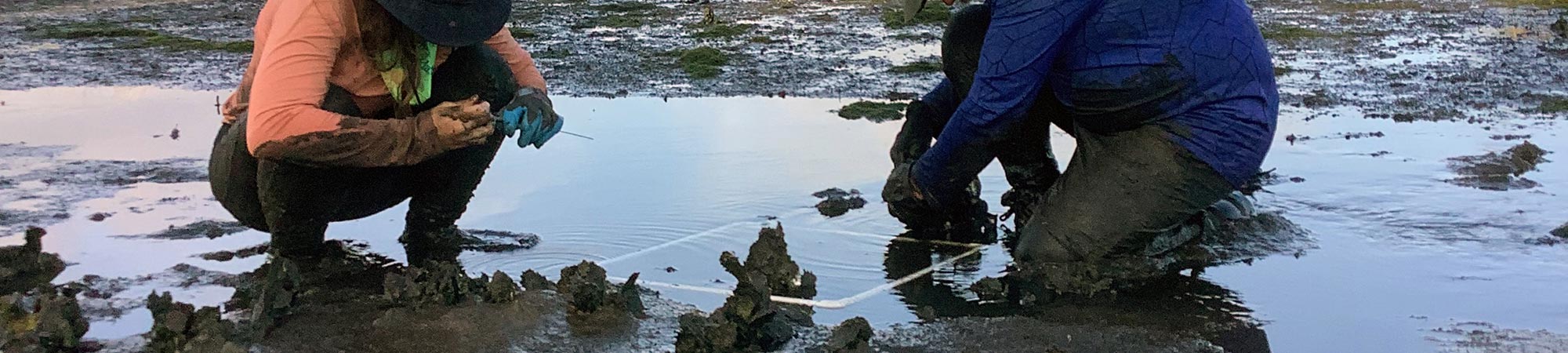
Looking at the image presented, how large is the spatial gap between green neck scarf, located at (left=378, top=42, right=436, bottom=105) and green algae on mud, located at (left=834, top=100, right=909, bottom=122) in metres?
2.82

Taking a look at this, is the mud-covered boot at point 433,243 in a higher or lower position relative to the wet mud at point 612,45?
higher

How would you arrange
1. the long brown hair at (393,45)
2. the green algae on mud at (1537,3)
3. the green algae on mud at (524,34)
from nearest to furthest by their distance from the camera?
1. the long brown hair at (393,45)
2. the green algae on mud at (524,34)
3. the green algae on mud at (1537,3)

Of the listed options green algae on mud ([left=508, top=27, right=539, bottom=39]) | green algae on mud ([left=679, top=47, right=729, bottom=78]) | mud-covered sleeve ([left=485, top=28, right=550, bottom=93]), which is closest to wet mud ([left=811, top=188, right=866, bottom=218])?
mud-covered sleeve ([left=485, top=28, right=550, bottom=93])

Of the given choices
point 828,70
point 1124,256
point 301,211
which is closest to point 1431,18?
point 828,70

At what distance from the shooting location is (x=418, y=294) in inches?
131

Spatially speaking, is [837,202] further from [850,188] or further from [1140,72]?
[1140,72]

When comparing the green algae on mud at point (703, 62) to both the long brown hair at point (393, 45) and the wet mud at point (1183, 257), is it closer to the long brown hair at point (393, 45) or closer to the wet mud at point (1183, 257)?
the wet mud at point (1183, 257)

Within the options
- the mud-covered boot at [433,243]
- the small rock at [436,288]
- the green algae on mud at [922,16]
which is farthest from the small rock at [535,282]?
the green algae on mud at [922,16]

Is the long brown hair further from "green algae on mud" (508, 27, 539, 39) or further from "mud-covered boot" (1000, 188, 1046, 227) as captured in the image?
"green algae on mud" (508, 27, 539, 39)

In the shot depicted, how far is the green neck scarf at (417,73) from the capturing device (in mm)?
3559

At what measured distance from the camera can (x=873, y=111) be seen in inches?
251

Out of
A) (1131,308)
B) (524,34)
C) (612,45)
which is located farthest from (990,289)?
(524,34)

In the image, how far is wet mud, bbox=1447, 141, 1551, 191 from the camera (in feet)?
15.8

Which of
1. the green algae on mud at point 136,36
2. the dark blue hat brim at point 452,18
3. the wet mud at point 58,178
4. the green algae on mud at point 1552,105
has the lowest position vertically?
the green algae on mud at point 136,36
